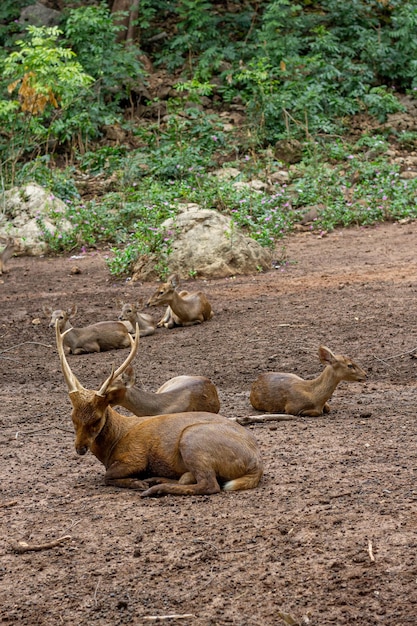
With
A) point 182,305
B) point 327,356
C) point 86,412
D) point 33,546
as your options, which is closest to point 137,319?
point 182,305

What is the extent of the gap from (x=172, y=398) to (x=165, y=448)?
1.44 metres

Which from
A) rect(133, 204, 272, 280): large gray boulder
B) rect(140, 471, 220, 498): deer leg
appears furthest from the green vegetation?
rect(140, 471, 220, 498): deer leg

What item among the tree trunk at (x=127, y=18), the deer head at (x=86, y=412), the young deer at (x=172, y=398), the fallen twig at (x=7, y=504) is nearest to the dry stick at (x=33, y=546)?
the fallen twig at (x=7, y=504)

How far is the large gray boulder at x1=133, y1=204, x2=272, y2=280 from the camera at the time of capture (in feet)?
41.8

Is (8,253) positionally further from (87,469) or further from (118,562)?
(118,562)

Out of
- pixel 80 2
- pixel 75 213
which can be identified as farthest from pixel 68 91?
pixel 80 2

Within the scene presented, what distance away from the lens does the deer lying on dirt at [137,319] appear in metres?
10.1

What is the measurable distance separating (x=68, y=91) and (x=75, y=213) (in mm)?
3313

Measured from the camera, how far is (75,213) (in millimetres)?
16578

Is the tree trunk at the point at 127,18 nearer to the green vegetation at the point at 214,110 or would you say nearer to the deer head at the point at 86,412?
the green vegetation at the point at 214,110

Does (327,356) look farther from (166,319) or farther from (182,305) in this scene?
(166,319)

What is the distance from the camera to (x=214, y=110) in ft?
72.2

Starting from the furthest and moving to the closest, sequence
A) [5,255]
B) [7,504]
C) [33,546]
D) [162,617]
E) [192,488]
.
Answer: [5,255] < [7,504] < [192,488] < [33,546] < [162,617]

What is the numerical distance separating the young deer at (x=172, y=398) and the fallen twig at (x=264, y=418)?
0.20 m
